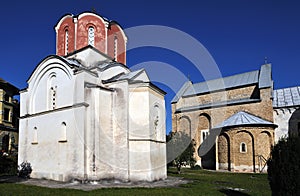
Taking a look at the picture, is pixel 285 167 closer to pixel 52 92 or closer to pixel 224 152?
pixel 52 92

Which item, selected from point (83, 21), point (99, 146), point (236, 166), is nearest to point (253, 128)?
point (236, 166)

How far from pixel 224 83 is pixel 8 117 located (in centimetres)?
2625

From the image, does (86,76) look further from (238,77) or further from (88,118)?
(238,77)

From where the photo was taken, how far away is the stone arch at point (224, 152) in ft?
78.6

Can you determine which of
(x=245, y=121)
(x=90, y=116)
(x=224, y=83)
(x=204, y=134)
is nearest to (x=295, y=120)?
(x=245, y=121)

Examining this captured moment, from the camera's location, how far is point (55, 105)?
48.5 ft

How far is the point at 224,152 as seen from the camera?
955 inches

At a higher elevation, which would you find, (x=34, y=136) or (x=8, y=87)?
(x=8, y=87)

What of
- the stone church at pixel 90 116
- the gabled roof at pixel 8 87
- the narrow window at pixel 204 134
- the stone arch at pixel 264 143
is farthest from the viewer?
the narrow window at pixel 204 134

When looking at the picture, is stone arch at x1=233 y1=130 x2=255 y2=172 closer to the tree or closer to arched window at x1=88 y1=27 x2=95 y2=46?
the tree

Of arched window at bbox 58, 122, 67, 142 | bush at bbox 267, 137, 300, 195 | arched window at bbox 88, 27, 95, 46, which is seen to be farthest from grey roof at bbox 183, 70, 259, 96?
bush at bbox 267, 137, 300, 195

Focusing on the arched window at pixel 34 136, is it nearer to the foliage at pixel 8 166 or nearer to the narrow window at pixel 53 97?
the narrow window at pixel 53 97

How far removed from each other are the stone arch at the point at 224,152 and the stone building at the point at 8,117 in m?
21.2

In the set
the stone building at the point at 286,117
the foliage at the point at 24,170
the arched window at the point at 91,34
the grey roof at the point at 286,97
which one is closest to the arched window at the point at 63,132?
the foliage at the point at 24,170
